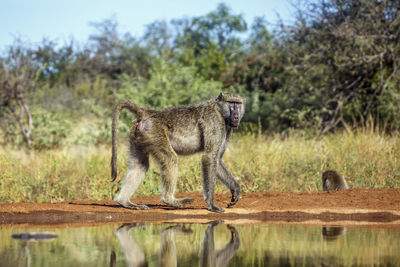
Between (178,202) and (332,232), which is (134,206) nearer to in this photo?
(178,202)

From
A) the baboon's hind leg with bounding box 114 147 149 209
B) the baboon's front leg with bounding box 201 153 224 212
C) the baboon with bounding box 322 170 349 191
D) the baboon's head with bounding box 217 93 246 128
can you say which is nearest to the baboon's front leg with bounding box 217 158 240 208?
the baboon's front leg with bounding box 201 153 224 212

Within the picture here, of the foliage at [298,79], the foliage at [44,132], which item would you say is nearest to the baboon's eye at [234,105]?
the foliage at [298,79]

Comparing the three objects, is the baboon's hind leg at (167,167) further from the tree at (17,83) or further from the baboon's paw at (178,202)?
the tree at (17,83)

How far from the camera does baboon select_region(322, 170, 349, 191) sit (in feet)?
31.6

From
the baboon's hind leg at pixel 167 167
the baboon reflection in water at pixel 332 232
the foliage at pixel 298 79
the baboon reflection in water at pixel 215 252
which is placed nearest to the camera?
the baboon reflection in water at pixel 215 252

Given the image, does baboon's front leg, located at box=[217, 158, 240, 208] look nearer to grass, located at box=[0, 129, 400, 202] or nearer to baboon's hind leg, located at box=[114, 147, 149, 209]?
baboon's hind leg, located at box=[114, 147, 149, 209]

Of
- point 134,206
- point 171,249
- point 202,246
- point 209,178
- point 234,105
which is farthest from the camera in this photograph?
point 234,105

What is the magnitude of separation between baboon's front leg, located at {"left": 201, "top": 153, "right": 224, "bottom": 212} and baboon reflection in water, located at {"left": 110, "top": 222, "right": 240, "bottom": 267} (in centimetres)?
90

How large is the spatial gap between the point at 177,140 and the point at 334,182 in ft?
10.5

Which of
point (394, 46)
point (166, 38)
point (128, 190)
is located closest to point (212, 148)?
point (128, 190)

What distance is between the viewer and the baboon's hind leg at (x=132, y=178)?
7.98 metres

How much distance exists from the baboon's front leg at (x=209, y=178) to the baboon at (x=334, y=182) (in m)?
2.74

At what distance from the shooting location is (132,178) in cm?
802

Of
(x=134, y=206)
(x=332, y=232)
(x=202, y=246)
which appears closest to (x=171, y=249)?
(x=202, y=246)
